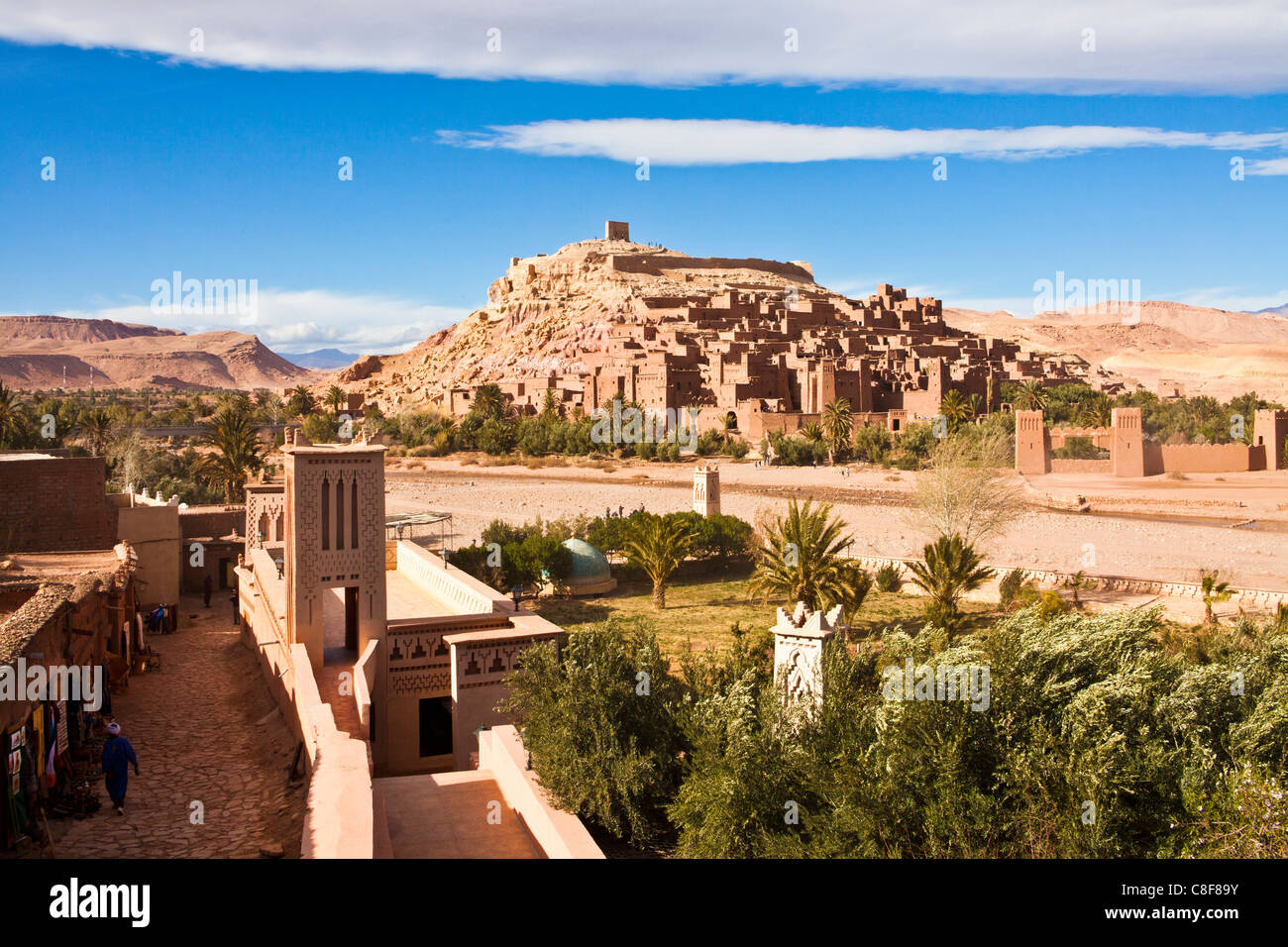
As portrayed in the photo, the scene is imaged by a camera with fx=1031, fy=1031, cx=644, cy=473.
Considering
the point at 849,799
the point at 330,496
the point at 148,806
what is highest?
the point at 330,496

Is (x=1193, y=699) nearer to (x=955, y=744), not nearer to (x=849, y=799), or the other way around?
(x=955, y=744)

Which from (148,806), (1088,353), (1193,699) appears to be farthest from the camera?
(1088,353)

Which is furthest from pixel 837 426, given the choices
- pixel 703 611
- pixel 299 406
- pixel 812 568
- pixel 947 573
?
pixel 299 406

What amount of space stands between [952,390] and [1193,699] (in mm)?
41861

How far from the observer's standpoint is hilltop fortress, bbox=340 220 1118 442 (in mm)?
49312

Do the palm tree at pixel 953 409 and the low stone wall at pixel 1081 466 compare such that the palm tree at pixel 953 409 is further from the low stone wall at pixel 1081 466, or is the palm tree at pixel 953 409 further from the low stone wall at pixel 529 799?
the low stone wall at pixel 529 799

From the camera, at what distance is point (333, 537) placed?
9953 mm

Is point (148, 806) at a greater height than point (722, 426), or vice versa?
point (722, 426)

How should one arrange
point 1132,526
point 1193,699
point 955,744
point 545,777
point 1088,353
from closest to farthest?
point 955,744, point 1193,699, point 545,777, point 1132,526, point 1088,353

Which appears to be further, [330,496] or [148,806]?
[330,496]

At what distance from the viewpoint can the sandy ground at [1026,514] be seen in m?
24.0

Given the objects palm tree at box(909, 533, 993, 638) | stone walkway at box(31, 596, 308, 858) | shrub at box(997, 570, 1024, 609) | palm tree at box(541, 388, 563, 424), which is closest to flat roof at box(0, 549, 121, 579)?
stone walkway at box(31, 596, 308, 858)
